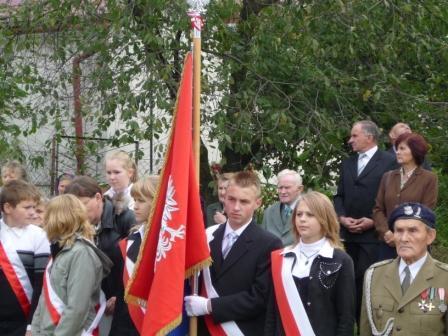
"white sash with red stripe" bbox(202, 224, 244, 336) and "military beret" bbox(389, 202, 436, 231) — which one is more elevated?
"military beret" bbox(389, 202, 436, 231)

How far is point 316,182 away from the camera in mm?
9758

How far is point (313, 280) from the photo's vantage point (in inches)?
207

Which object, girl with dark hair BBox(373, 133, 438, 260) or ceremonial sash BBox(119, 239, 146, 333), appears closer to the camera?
ceremonial sash BBox(119, 239, 146, 333)

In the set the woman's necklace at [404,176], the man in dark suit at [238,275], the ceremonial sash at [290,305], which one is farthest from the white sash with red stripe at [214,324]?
the woman's necklace at [404,176]

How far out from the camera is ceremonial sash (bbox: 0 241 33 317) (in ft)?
20.5

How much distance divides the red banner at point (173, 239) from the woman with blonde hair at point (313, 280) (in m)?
0.49

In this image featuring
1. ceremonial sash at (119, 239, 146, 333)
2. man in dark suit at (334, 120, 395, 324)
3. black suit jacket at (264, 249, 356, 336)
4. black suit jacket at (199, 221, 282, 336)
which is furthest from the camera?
man in dark suit at (334, 120, 395, 324)

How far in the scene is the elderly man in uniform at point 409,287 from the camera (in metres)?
4.81

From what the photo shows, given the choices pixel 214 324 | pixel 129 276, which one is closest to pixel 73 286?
pixel 129 276

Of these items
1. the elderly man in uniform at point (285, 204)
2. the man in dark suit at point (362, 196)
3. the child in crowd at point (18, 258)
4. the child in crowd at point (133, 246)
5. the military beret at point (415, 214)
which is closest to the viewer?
the military beret at point (415, 214)

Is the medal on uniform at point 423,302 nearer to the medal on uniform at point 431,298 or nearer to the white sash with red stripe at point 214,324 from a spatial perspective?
the medal on uniform at point 431,298

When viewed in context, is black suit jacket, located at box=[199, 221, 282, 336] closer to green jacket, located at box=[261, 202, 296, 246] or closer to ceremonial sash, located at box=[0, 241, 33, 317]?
ceremonial sash, located at box=[0, 241, 33, 317]

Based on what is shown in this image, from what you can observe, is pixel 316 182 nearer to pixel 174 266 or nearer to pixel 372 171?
pixel 372 171

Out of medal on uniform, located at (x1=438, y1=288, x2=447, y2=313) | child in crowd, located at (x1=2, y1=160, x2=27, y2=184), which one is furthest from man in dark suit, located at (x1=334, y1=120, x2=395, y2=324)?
child in crowd, located at (x1=2, y1=160, x2=27, y2=184)
